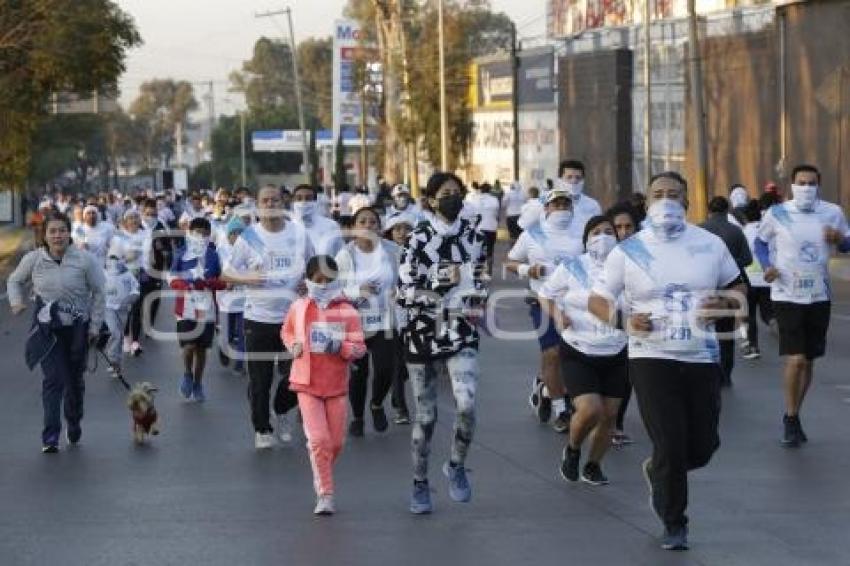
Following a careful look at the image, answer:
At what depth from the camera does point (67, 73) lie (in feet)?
160

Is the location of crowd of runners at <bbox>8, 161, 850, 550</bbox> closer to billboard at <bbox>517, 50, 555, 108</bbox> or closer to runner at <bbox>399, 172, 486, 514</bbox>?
runner at <bbox>399, 172, 486, 514</bbox>

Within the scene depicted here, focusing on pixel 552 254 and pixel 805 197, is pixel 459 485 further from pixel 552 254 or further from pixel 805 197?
pixel 805 197

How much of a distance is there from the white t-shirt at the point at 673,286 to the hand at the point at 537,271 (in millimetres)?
4073

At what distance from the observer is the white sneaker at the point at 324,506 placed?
10.9 meters

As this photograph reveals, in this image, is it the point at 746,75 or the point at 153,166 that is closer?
the point at 746,75

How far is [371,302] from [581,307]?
9.25ft

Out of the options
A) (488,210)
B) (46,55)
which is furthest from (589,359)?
(46,55)

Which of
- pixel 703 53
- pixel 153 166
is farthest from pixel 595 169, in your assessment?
pixel 153 166

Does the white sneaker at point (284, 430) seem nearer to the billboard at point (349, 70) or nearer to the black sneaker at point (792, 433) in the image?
the black sneaker at point (792, 433)

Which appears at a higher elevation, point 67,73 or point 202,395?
point 67,73

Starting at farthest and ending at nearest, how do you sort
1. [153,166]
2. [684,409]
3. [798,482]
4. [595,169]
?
[153,166], [595,169], [798,482], [684,409]

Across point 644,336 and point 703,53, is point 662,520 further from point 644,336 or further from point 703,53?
point 703,53

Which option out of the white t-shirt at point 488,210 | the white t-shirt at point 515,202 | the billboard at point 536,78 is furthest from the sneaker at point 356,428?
the billboard at point 536,78

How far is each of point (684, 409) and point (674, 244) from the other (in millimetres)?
778
